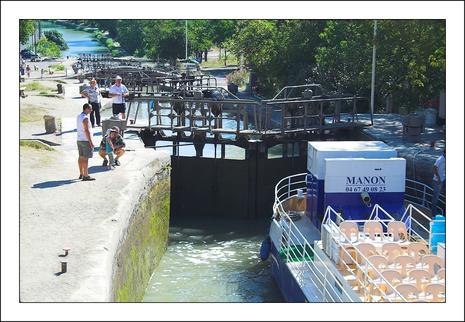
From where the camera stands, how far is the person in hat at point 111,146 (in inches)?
671

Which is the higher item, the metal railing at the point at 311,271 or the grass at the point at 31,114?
the grass at the point at 31,114

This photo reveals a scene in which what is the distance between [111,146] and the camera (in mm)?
17078

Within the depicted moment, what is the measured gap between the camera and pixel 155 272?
1745cm

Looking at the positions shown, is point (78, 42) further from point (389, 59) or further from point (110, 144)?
point (110, 144)

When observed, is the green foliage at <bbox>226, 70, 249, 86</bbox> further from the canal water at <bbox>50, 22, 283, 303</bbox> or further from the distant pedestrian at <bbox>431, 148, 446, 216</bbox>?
the distant pedestrian at <bbox>431, 148, 446, 216</bbox>

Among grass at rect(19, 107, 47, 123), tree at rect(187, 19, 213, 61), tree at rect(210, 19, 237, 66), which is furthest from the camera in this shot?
tree at rect(210, 19, 237, 66)

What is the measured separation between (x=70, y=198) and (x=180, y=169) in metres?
8.00

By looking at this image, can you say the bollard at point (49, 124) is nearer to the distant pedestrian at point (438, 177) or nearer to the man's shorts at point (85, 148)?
the man's shorts at point (85, 148)

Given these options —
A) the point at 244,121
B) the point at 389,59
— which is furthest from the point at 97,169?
the point at 389,59

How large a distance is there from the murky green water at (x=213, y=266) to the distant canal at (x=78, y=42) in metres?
66.3

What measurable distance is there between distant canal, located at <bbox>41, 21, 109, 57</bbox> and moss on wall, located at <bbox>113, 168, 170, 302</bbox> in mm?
68657

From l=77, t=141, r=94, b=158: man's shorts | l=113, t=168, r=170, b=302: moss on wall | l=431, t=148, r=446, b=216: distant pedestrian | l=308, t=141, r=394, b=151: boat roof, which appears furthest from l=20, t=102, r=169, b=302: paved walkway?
l=431, t=148, r=446, b=216: distant pedestrian

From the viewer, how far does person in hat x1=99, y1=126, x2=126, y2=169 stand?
1703 cm

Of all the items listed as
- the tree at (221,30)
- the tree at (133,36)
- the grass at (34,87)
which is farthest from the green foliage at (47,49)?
the grass at (34,87)
